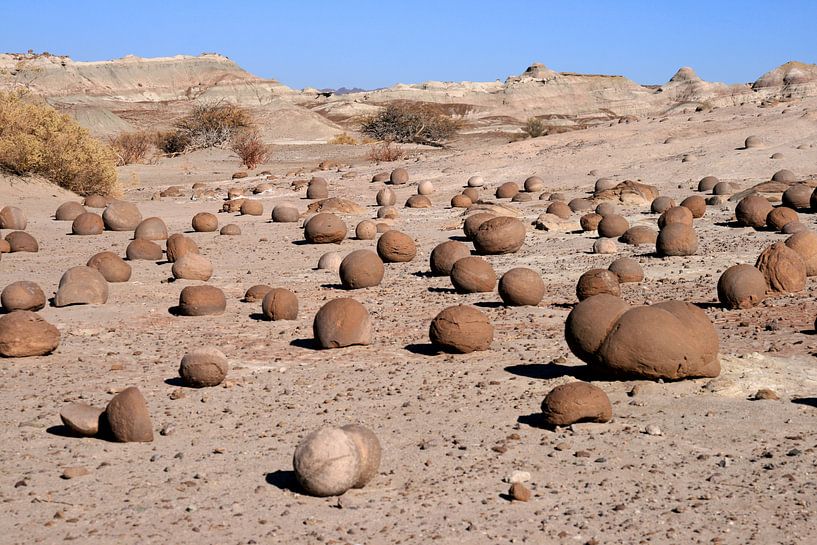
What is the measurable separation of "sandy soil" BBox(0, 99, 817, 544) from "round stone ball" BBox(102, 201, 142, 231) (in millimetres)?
4581

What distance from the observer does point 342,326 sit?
905 centimetres

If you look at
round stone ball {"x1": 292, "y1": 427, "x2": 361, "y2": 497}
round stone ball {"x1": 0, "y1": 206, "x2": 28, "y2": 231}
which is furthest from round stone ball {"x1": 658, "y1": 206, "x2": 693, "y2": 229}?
round stone ball {"x1": 0, "y1": 206, "x2": 28, "y2": 231}

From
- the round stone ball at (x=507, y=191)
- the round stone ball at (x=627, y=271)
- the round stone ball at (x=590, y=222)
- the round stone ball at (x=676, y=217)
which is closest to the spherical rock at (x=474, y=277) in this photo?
the round stone ball at (x=627, y=271)

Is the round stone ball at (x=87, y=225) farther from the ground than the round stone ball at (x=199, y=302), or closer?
farther from the ground

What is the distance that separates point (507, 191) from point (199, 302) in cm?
1227

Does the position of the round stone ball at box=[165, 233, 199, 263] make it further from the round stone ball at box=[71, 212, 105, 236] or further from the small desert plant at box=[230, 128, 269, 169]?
the small desert plant at box=[230, 128, 269, 169]

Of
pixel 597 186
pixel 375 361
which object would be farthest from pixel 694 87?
pixel 375 361

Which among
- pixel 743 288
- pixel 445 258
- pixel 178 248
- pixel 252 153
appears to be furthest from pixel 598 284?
pixel 252 153

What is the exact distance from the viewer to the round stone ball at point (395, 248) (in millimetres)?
14102

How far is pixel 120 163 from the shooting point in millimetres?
33562

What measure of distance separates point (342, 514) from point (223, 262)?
1005cm

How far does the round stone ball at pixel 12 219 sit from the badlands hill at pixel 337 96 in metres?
37.9

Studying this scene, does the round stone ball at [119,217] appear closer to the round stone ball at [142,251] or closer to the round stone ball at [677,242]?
the round stone ball at [142,251]

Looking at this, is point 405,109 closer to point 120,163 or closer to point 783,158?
point 120,163
